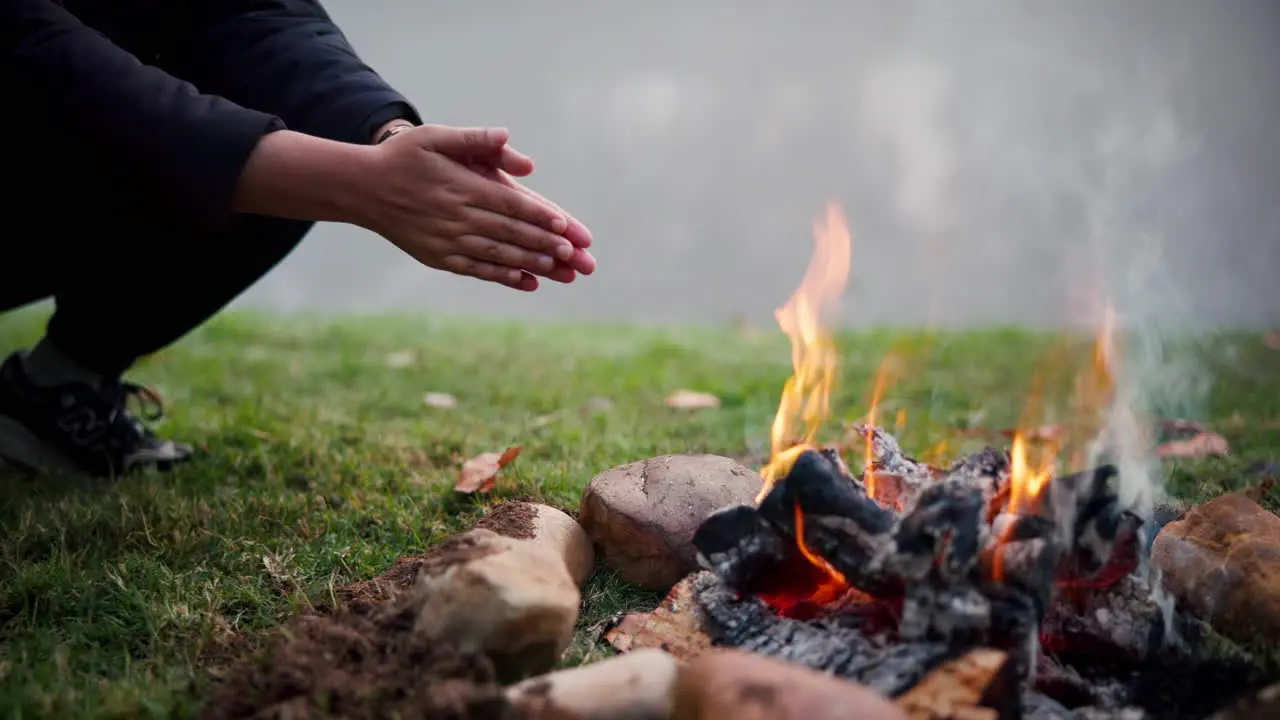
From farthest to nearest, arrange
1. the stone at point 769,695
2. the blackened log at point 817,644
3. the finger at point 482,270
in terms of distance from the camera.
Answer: the finger at point 482,270, the blackened log at point 817,644, the stone at point 769,695

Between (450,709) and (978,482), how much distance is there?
950mm

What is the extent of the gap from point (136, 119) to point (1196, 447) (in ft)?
9.84

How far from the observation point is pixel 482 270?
1.68 m

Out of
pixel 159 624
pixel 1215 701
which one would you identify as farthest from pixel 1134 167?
pixel 159 624

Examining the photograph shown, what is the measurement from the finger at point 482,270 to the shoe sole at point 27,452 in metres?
1.55

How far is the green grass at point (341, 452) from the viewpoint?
165cm

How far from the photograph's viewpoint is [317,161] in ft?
5.06

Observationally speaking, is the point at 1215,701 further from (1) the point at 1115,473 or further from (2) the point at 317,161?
(2) the point at 317,161

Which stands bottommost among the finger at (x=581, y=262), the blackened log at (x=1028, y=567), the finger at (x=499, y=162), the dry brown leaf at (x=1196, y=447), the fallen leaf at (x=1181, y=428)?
the blackened log at (x=1028, y=567)

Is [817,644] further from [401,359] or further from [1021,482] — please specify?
[401,359]

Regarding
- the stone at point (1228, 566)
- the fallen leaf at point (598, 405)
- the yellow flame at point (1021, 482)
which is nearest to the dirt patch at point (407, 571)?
the yellow flame at point (1021, 482)

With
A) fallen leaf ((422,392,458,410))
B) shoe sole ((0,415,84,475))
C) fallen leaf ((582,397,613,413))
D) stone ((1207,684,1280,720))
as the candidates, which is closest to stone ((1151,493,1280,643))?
stone ((1207,684,1280,720))

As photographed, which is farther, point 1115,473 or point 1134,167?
point 1134,167

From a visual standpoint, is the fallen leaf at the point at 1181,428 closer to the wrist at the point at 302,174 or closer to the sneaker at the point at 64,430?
the wrist at the point at 302,174
